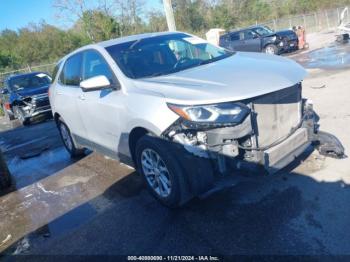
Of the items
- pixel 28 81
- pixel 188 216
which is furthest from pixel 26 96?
pixel 188 216

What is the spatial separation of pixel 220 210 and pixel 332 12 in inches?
1264

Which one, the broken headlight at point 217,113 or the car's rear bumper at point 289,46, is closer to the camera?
the broken headlight at point 217,113

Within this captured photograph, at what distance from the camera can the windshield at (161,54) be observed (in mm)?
4332

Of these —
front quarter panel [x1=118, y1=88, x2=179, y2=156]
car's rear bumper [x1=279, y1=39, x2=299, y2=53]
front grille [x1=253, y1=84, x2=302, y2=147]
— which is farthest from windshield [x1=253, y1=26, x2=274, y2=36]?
front quarter panel [x1=118, y1=88, x2=179, y2=156]

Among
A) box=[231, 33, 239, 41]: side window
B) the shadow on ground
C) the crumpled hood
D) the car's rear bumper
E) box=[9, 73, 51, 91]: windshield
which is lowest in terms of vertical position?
the car's rear bumper

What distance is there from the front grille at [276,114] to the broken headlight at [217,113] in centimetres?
27

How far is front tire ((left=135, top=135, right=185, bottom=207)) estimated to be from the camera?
3.59 meters

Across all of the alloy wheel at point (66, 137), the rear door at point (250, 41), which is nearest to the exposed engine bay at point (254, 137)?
the alloy wheel at point (66, 137)

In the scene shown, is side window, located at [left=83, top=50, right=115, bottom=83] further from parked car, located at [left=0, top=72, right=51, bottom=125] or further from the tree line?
the tree line

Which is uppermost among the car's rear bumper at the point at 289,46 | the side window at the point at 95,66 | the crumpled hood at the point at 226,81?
the side window at the point at 95,66

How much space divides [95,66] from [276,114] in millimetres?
2529

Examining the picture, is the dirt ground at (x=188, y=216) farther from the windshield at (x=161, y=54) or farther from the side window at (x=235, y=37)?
the side window at (x=235, y=37)

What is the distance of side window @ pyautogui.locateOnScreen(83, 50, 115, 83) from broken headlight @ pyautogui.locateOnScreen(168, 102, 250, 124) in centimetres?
139

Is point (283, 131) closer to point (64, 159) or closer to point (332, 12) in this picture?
point (64, 159)
